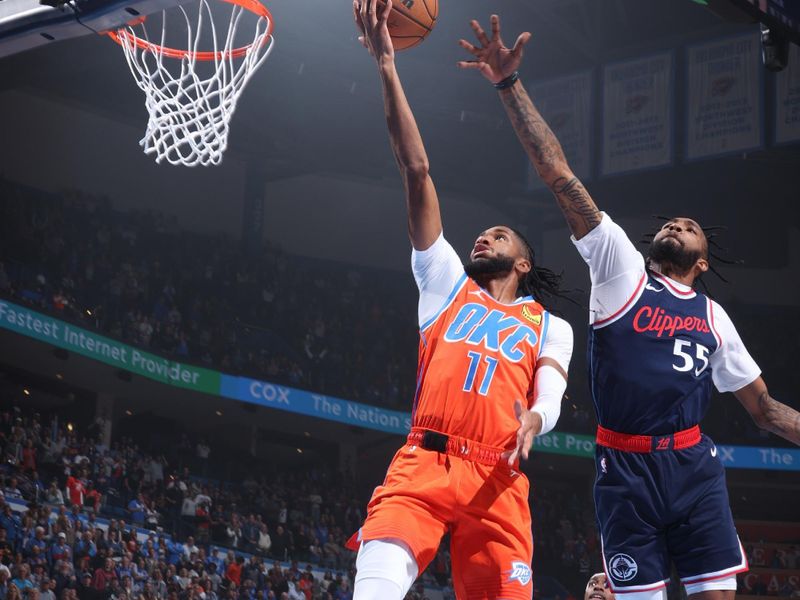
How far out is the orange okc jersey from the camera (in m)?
3.67

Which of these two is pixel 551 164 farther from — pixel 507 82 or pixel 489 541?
pixel 489 541

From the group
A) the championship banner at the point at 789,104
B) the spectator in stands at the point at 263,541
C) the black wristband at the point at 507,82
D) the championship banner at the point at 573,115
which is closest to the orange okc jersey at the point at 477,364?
the black wristband at the point at 507,82

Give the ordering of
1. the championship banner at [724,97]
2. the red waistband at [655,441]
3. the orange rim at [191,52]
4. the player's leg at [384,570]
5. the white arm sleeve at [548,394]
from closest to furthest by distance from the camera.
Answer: the player's leg at [384,570] → the white arm sleeve at [548,394] → the red waistband at [655,441] → the orange rim at [191,52] → the championship banner at [724,97]

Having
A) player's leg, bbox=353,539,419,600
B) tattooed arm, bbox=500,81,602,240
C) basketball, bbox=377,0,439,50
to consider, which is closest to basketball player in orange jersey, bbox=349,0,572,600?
player's leg, bbox=353,539,419,600

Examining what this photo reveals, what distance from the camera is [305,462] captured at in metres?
22.5

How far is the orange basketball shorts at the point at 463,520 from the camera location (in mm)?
3436

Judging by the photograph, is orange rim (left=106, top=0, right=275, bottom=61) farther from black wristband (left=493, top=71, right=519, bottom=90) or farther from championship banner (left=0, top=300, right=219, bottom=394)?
championship banner (left=0, top=300, right=219, bottom=394)

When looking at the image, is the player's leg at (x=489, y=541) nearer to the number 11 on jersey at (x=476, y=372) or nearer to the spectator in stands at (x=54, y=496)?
the number 11 on jersey at (x=476, y=372)

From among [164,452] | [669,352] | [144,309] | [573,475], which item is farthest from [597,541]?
[669,352]

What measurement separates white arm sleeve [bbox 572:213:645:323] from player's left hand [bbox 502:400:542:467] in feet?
2.23

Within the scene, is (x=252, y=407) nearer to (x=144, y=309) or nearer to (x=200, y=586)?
(x=144, y=309)

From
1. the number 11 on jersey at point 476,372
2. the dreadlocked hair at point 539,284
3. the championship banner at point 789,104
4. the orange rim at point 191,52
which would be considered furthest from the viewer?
the championship banner at point 789,104

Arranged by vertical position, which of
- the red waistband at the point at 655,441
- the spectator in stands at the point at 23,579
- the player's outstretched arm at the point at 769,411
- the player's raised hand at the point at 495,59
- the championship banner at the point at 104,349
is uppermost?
the championship banner at the point at 104,349

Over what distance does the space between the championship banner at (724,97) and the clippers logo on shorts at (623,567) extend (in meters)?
15.8
